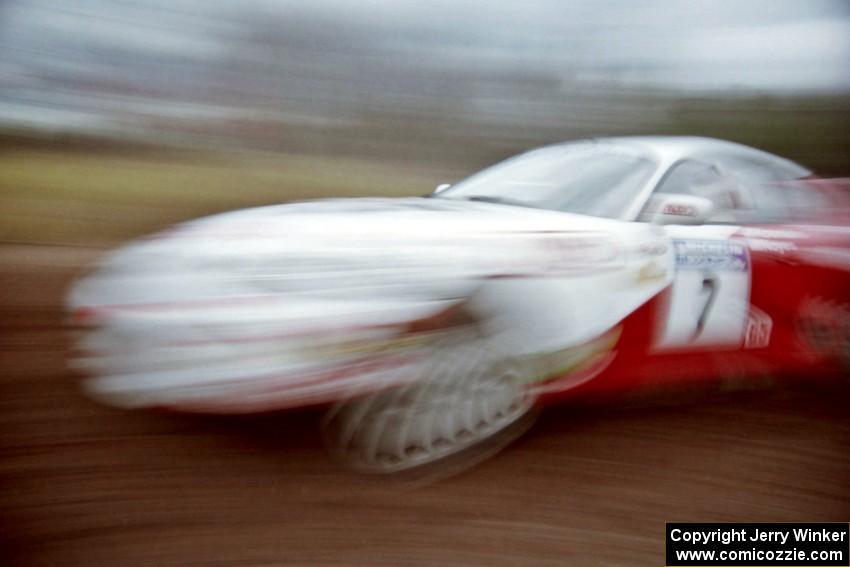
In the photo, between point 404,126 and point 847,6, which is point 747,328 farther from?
point 404,126

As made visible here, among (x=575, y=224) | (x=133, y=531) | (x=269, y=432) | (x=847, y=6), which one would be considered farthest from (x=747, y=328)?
(x=133, y=531)

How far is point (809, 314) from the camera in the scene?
2.24m

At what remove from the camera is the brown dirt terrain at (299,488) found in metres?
1.61

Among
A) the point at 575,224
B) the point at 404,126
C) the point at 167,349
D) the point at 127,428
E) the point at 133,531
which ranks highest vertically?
the point at 404,126

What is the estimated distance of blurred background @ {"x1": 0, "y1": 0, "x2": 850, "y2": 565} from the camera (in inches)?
65.7

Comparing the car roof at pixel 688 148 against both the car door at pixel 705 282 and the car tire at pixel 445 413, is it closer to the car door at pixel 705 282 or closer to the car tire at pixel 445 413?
the car door at pixel 705 282

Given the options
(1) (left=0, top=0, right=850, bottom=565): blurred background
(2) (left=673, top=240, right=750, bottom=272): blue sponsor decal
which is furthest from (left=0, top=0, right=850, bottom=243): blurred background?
(2) (left=673, top=240, right=750, bottom=272): blue sponsor decal

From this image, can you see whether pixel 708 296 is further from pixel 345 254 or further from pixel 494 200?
pixel 345 254

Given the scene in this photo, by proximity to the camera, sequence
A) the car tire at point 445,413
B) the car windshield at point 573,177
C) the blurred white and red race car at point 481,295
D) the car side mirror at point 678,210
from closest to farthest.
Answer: the blurred white and red race car at point 481,295
the car tire at point 445,413
the car side mirror at point 678,210
the car windshield at point 573,177

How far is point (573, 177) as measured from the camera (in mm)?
2090

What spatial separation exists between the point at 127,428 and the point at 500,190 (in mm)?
1204

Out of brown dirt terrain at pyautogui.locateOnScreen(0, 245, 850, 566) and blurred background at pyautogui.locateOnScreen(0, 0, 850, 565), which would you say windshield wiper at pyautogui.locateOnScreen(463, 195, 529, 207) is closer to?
blurred background at pyautogui.locateOnScreen(0, 0, 850, 565)

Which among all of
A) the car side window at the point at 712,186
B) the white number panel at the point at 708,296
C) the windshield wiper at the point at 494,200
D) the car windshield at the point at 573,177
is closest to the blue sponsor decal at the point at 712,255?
the white number panel at the point at 708,296

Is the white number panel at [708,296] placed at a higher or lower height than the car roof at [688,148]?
lower
